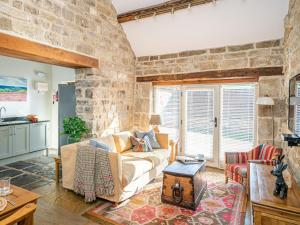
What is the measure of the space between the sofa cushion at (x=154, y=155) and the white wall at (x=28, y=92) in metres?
3.35

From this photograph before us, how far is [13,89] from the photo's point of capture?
5273 millimetres

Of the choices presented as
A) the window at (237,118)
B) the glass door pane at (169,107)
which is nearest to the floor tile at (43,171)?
the glass door pane at (169,107)

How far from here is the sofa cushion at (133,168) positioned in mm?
3005

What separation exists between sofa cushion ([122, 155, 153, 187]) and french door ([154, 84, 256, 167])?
69.6 inches

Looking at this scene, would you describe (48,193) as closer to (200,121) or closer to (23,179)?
(23,179)

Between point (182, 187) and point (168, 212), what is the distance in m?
0.38

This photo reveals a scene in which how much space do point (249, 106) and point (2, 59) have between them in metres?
5.83

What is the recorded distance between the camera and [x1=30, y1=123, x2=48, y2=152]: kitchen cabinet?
5219 millimetres

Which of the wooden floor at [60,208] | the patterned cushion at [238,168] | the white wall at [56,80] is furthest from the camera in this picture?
the white wall at [56,80]

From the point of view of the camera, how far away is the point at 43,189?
3.46 meters

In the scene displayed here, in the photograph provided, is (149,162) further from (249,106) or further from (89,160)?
(249,106)

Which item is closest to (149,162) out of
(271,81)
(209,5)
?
(271,81)

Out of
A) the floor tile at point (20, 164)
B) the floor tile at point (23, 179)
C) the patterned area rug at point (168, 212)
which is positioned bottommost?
the patterned area rug at point (168, 212)

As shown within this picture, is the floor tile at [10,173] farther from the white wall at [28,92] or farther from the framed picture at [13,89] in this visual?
the framed picture at [13,89]
